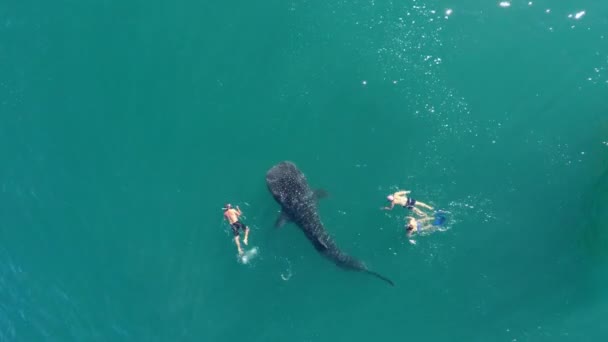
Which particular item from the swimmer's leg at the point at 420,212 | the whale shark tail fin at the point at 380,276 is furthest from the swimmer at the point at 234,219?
the swimmer's leg at the point at 420,212

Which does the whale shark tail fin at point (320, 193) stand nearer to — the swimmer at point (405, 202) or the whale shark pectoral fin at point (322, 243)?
the whale shark pectoral fin at point (322, 243)

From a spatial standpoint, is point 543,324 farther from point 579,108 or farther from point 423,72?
point 423,72

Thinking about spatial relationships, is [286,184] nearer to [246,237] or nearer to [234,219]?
[234,219]

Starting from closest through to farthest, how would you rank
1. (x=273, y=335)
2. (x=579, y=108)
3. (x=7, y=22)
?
(x=579, y=108) < (x=273, y=335) < (x=7, y=22)

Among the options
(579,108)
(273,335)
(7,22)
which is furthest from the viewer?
(7,22)

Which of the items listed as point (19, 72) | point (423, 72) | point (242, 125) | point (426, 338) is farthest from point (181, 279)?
point (423, 72)

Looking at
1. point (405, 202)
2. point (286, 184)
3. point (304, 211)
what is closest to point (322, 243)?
point (304, 211)

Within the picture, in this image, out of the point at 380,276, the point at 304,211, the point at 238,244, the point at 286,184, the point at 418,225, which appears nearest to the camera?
the point at 380,276
